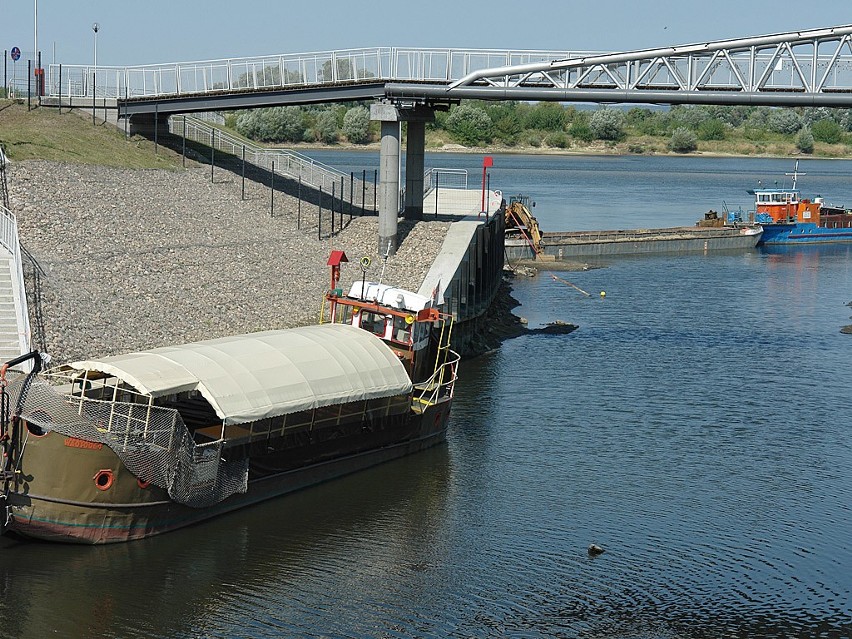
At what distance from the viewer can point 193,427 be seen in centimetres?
3047

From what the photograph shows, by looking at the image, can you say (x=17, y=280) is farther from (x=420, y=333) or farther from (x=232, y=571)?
(x=232, y=571)

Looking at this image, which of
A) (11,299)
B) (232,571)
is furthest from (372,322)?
(232,571)

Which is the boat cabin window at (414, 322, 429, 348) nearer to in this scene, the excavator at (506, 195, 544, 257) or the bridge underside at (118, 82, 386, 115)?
the bridge underside at (118, 82, 386, 115)

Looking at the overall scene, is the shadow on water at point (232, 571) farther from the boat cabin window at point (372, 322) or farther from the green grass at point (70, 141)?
the green grass at point (70, 141)

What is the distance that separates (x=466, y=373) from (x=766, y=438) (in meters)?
13.1

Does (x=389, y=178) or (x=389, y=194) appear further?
(x=389, y=178)

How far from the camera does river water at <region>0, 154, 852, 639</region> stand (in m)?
25.3

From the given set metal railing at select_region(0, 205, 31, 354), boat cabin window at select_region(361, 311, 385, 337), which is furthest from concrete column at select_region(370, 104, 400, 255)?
boat cabin window at select_region(361, 311, 385, 337)

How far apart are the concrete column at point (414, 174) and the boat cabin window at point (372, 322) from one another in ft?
92.1

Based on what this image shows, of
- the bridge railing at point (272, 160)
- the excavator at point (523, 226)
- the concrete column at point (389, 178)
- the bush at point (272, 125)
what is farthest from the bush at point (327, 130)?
the concrete column at point (389, 178)

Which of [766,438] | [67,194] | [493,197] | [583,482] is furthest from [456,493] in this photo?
[493,197]

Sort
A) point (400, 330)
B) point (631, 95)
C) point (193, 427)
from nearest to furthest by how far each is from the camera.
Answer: point (193, 427) → point (400, 330) → point (631, 95)

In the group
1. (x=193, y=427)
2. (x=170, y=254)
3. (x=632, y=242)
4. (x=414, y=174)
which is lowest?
(x=193, y=427)

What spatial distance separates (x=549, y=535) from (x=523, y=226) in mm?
61257
